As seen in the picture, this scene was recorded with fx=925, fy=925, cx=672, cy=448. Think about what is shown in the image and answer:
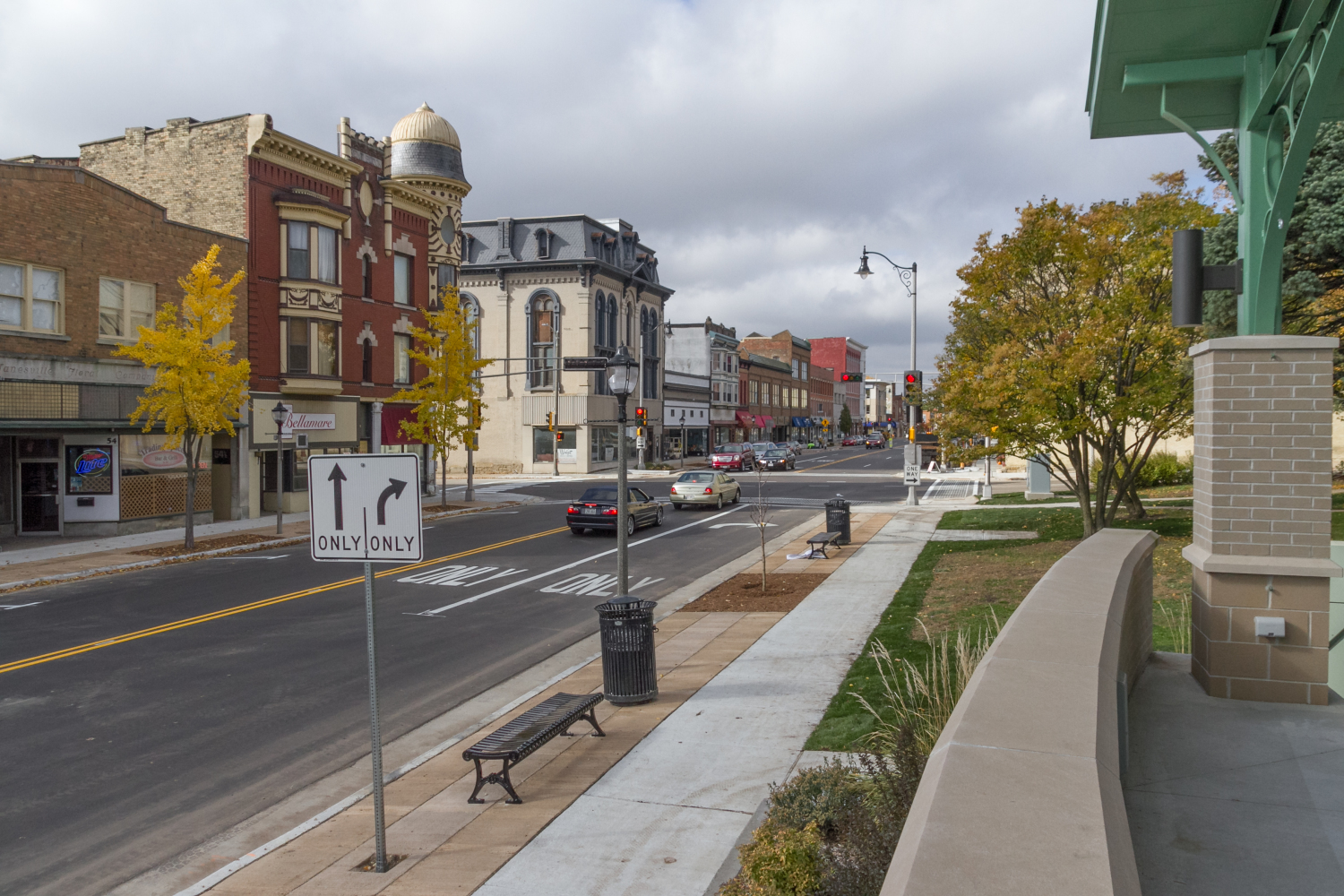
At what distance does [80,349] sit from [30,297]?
5.80 ft

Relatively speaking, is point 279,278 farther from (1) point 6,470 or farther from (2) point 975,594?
(2) point 975,594

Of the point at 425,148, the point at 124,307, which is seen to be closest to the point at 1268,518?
the point at 124,307

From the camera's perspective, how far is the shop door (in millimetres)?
24203

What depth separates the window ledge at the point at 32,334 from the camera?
72.9 ft

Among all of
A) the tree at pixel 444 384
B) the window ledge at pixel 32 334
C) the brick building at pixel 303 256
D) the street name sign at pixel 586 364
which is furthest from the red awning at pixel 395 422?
the street name sign at pixel 586 364

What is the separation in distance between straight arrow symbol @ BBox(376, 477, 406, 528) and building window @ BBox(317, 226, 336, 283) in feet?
90.1

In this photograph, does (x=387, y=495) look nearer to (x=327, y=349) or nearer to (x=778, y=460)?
(x=327, y=349)

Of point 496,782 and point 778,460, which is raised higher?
point 778,460

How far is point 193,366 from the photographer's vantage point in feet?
73.0

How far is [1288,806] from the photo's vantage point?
177 inches

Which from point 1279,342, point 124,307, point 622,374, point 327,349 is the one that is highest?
point 124,307

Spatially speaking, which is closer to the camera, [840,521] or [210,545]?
[840,521]

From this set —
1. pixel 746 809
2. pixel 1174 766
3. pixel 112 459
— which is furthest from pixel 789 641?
pixel 112 459

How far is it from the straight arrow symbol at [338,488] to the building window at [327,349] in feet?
88.4
